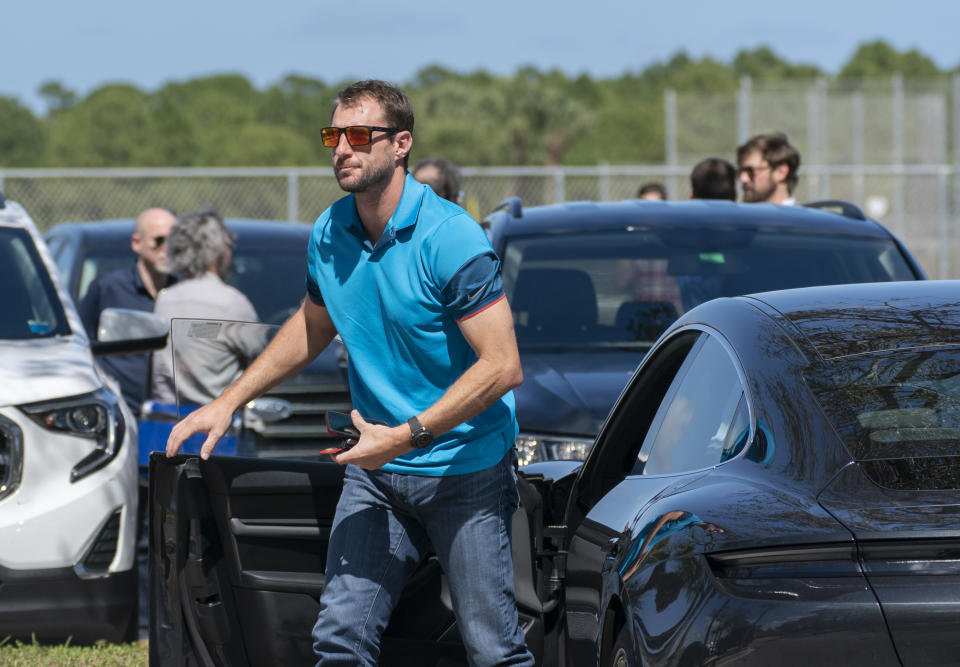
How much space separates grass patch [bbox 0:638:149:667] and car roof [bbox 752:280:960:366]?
10.6ft

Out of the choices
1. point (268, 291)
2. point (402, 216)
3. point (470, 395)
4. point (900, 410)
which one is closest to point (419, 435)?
point (470, 395)

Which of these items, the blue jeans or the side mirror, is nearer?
the blue jeans

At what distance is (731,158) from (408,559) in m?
34.5

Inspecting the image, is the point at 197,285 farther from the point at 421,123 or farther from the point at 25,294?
the point at 421,123

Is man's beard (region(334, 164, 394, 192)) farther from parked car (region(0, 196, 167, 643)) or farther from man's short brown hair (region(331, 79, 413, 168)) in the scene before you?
parked car (region(0, 196, 167, 643))

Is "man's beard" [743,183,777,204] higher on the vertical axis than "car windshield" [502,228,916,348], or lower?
higher

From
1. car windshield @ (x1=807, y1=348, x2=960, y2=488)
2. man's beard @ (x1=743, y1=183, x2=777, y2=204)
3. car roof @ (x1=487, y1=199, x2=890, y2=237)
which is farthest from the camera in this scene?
man's beard @ (x1=743, y1=183, x2=777, y2=204)

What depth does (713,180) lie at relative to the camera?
29.9 ft

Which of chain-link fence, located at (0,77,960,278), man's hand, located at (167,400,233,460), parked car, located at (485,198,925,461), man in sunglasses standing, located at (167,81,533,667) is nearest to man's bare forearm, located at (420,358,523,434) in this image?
man in sunglasses standing, located at (167,81,533,667)

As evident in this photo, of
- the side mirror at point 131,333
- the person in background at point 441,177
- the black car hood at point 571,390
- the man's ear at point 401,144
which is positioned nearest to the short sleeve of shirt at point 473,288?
the man's ear at point 401,144

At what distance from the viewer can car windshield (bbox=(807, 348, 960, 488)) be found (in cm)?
276

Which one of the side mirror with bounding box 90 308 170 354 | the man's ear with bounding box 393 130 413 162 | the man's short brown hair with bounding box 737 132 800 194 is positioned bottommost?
the side mirror with bounding box 90 308 170 354

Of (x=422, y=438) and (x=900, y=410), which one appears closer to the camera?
(x=900, y=410)

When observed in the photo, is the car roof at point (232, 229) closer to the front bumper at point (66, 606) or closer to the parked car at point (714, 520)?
the front bumper at point (66, 606)
